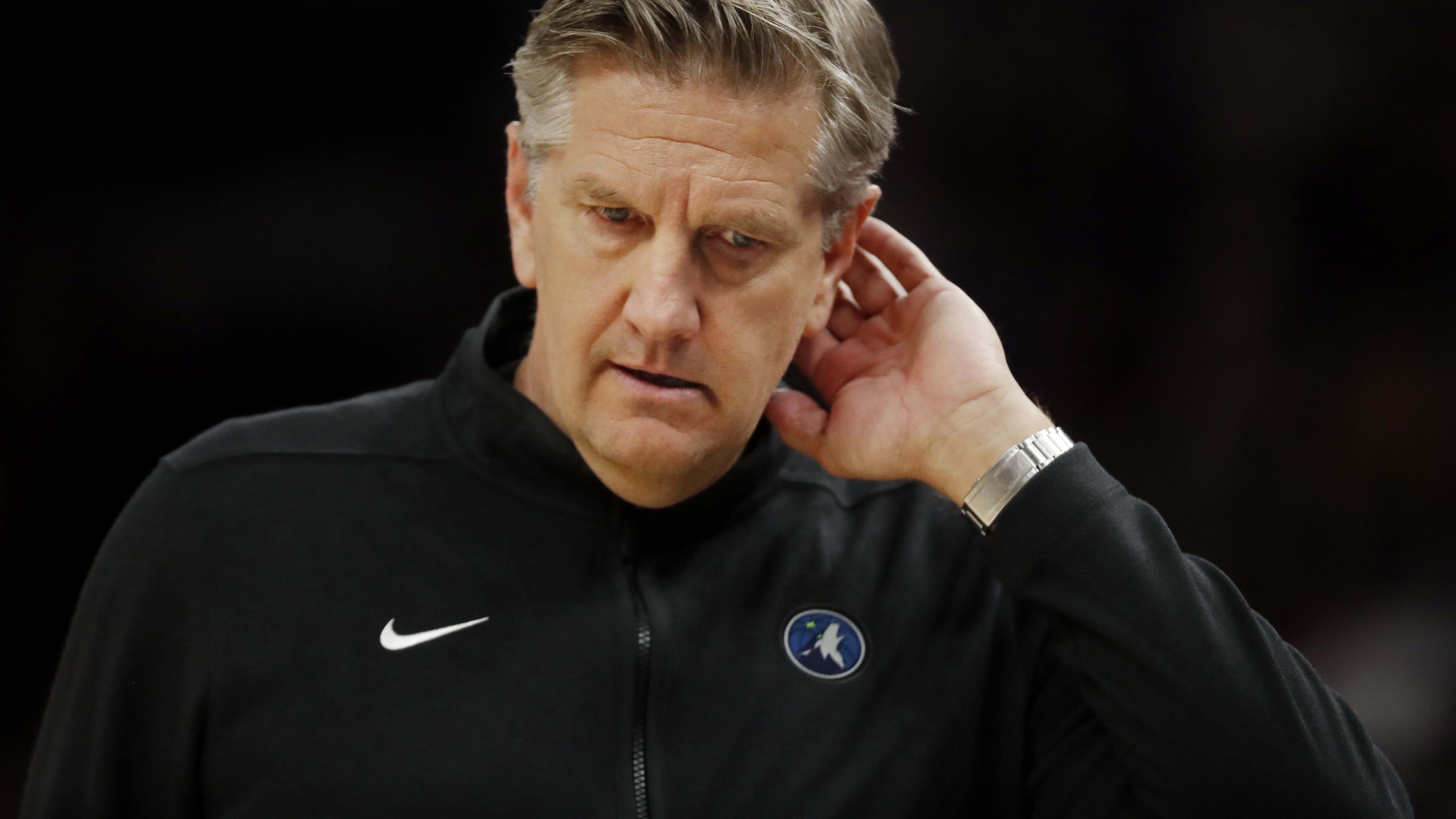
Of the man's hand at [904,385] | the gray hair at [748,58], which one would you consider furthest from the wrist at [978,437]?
the gray hair at [748,58]

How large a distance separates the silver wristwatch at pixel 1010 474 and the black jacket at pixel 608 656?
2cm

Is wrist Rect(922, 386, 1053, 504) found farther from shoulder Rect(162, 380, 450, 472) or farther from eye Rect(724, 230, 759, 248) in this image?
shoulder Rect(162, 380, 450, 472)

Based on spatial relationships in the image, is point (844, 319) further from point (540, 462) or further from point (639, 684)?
point (639, 684)

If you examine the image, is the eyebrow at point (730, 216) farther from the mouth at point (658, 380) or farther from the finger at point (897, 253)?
the finger at point (897, 253)

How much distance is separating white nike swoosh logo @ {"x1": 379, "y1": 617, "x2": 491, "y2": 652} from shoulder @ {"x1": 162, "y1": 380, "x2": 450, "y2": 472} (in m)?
0.25

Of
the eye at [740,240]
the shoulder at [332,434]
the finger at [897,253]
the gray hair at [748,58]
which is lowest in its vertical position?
the shoulder at [332,434]

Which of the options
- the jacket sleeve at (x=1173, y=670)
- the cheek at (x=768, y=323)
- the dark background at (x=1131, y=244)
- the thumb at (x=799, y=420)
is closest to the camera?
the jacket sleeve at (x=1173, y=670)

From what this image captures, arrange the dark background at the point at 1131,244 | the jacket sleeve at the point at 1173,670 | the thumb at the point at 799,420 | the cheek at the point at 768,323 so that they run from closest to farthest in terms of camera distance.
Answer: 1. the jacket sleeve at the point at 1173,670
2. the cheek at the point at 768,323
3. the thumb at the point at 799,420
4. the dark background at the point at 1131,244

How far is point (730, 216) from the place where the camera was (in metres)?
1.43

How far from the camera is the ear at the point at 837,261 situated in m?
1.67

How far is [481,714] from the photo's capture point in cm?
147

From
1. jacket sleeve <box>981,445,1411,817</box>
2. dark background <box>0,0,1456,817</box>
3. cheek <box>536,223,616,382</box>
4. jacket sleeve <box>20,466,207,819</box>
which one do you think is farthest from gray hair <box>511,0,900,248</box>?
dark background <box>0,0,1456,817</box>

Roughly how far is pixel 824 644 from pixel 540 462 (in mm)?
467

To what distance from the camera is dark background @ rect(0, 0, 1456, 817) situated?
7.61 feet
